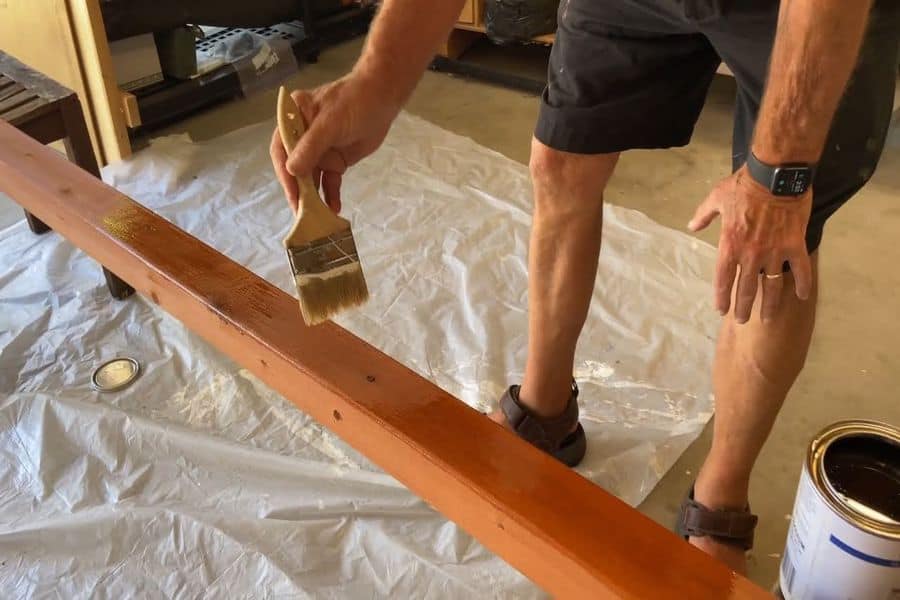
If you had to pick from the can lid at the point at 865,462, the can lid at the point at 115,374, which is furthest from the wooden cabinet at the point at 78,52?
the can lid at the point at 865,462

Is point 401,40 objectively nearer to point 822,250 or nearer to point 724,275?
point 724,275

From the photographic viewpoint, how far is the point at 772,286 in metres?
0.72

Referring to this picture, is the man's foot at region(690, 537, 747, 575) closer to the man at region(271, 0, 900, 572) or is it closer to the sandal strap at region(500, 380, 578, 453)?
the man at region(271, 0, 900, 572)

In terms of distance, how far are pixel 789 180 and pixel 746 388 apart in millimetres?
278

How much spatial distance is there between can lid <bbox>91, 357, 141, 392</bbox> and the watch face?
1.01m

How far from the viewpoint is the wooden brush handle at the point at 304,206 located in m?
0.76

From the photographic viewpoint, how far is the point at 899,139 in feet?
6.40

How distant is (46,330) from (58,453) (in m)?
0.32

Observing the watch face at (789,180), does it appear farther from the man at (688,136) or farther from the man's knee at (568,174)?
the man's knee at (568,174)

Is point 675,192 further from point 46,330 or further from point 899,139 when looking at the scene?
point 46,330

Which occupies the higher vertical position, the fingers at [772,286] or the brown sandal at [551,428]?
the fingers at [772,286]

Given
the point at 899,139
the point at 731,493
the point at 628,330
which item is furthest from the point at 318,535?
the point at 899,139

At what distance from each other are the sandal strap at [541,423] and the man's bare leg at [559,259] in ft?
0.03

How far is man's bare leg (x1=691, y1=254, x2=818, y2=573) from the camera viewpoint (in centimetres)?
81
